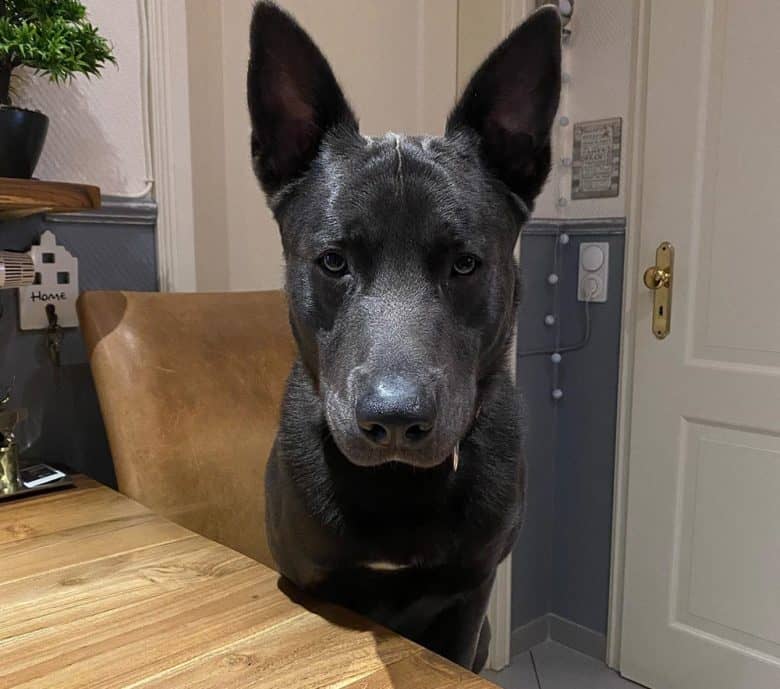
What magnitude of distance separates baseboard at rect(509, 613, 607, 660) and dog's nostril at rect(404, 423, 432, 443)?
1803 millimetres

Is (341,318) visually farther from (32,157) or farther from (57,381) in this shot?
(57,381)

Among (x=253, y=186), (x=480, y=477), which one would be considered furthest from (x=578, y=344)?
(x=480, y=477)

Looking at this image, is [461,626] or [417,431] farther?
[461,626]

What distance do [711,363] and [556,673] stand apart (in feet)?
3.43

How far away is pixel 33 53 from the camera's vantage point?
1.01 m

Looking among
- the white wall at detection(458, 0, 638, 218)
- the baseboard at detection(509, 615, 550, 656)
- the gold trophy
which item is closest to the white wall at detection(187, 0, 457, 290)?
the white wall at detection(458, 0, 638, 218)

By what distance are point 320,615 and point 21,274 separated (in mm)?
774

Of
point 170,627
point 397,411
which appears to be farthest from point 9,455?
point 397,411

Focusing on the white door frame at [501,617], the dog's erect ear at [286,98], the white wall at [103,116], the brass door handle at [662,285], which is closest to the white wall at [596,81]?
the brass door handle at [662,285]

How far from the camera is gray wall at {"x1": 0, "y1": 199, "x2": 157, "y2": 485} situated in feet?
4.02

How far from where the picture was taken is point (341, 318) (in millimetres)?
760

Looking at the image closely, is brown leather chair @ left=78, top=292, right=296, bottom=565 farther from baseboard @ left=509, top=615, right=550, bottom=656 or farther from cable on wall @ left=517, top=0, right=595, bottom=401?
baseboard @ left=509, top=615, right=550, bottom=656

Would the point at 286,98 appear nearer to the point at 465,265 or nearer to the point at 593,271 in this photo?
the point at 465,265

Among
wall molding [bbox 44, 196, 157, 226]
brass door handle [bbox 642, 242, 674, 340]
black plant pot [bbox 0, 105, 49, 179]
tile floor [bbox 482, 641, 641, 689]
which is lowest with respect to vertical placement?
tile floor [bbox 482, 641, 641, 689]
